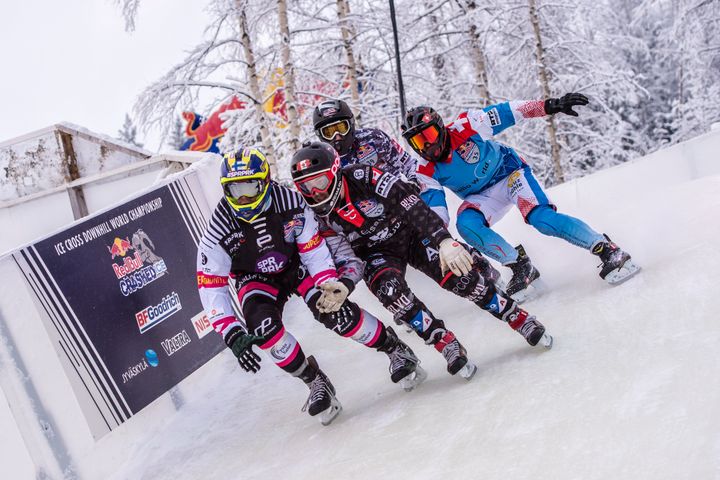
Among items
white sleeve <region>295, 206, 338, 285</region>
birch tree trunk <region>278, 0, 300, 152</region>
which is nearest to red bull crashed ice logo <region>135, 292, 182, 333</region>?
white sleeve <region>295, 206, 338, 285</region>

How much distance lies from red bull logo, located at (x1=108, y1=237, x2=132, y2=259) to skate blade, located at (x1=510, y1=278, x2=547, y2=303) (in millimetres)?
2898

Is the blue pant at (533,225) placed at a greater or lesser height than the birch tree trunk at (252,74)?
lesser

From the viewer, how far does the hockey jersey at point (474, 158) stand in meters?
4.86

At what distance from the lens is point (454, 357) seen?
3.85 meters

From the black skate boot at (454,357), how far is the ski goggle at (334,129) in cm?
200

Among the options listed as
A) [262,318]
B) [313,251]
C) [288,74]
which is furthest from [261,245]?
[288,74]

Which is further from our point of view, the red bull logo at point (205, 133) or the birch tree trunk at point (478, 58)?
the red bull logo at point (205, 133)

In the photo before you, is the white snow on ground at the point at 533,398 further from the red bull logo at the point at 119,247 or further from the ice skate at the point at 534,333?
the red bull logo at the point at 119,247

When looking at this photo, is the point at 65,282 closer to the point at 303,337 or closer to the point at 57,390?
the point at 57,390

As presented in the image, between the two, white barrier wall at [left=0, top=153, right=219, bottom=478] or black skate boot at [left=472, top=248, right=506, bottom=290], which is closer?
white barrier wall at [left=0, top=153, right=219, bottom=478]

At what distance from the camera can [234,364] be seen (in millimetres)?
5461

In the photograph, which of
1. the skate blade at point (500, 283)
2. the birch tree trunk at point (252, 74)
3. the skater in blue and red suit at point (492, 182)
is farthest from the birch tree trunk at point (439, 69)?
the skater in blue and red suit at point (492, 182)

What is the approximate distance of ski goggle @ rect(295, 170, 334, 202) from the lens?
3838 mm

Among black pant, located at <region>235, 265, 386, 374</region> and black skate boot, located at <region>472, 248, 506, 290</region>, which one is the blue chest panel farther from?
black pant, located at <region>235, 265, 386, 374</region>
